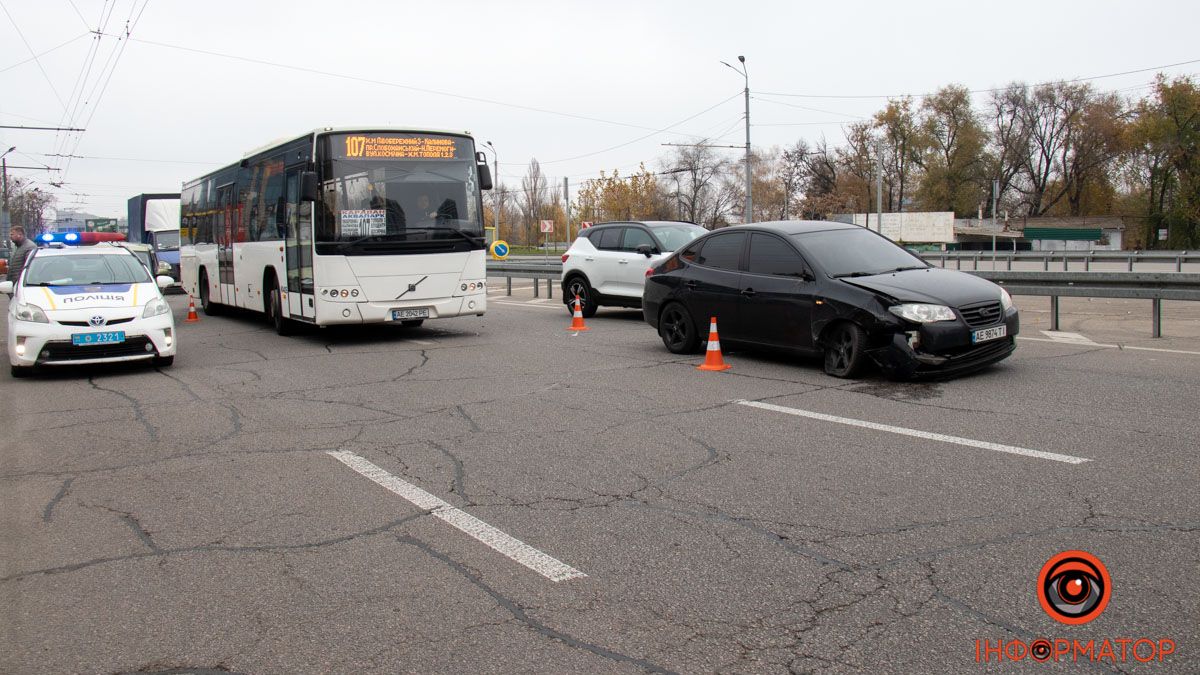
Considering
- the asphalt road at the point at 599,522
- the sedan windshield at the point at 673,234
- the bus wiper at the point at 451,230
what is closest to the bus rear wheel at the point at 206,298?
the bus wiper at the point at 451,230

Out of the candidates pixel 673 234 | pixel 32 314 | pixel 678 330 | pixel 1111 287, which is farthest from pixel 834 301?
pixel 32 314

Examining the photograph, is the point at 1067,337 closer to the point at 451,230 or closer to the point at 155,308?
the point at 451,230

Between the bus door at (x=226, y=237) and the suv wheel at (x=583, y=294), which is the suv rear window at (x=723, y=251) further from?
the bus door at (x=226, y=237)

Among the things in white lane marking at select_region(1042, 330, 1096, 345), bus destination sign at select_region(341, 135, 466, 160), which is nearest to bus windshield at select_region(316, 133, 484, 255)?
bus destination sign at select_region(341, 135, 466, 160)

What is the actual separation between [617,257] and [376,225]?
4.53m

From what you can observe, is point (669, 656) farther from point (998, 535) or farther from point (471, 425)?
point (471, 425)

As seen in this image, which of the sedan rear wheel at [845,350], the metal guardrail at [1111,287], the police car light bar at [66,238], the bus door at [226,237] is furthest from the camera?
the bus door at [226,237]

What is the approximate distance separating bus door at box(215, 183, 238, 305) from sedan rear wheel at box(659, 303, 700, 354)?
945cm

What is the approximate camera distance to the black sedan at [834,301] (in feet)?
28.6

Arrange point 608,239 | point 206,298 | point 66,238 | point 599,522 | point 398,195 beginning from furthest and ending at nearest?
point 206,298, point 66,238, point 608,239, point 398,195, point 599,522

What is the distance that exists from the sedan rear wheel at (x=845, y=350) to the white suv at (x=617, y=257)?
624 centimetres

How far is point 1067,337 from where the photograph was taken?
489 inches

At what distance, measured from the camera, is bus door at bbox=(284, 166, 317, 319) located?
44.5 ft

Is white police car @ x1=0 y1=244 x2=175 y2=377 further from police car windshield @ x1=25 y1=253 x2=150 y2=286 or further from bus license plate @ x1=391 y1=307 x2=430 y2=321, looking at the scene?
bus license plate @ x1=391 y1=307 x2=430 y2=321
